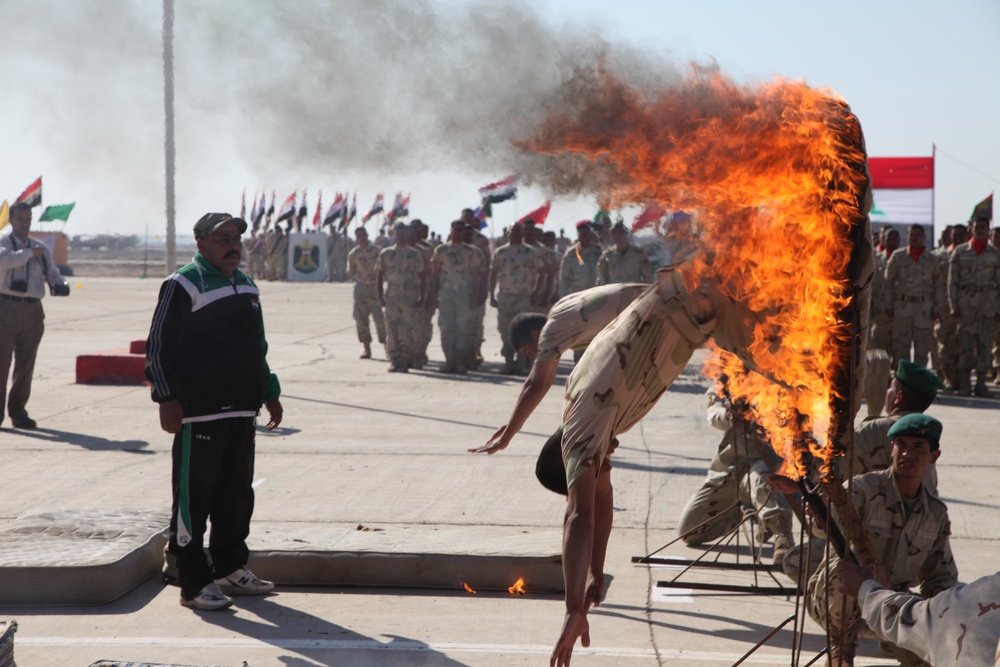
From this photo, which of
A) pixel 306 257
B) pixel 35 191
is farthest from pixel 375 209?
pixel 35 191

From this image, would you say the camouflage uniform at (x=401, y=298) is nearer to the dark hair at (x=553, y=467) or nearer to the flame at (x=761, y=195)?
the dark hair at (x=553, y=467)

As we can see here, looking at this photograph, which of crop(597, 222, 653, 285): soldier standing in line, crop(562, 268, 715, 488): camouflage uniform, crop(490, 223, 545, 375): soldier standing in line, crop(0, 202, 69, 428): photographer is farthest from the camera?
crop(490, 223, 545, 375): soldier standing in line

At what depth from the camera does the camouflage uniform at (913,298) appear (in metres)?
14.3

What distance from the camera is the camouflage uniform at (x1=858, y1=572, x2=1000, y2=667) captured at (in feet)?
9.28

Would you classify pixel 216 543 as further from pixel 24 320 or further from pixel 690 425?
pixel 690 425

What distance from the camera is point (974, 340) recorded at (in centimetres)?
1405

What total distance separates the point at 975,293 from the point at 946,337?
3.35 feet

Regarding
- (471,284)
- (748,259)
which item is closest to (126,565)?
(748,259)

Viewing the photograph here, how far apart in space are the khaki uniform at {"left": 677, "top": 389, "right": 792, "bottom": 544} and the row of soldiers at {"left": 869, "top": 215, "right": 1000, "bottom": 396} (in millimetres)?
8428

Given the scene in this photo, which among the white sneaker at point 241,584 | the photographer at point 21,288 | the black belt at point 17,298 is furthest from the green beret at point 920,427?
the black belt at point 17,298

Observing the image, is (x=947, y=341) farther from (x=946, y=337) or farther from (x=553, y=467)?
(x=553, y=467)

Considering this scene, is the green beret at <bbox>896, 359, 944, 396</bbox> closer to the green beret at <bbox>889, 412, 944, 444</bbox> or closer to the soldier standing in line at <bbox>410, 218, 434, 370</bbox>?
the green beret at <bbox>889, 412, 944, 444</bbox>

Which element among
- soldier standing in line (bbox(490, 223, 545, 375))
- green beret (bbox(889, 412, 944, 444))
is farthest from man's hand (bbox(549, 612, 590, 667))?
soldier standing in line (bbox(490, 223, 545, 375))

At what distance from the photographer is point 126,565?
5520 millimetres
